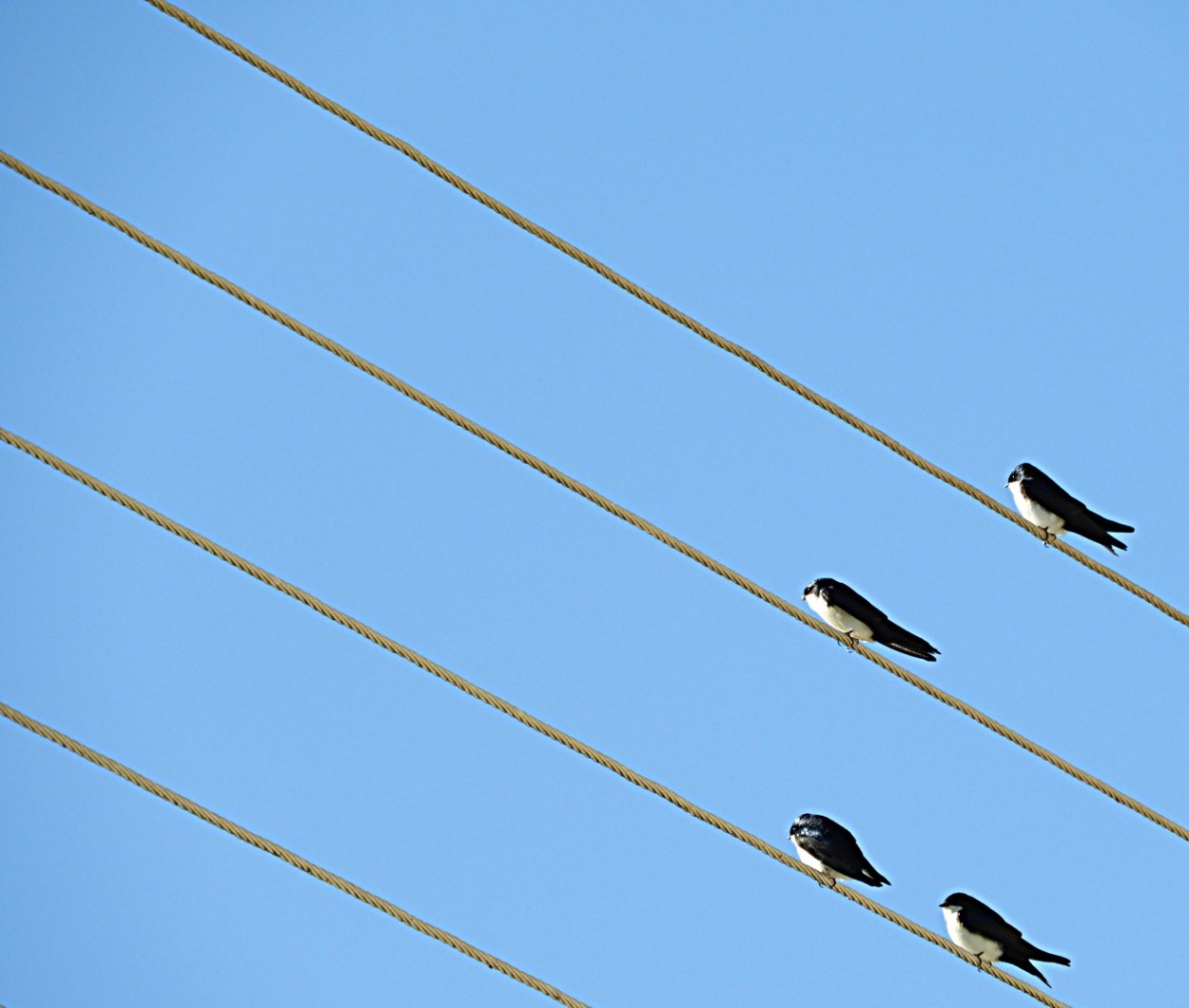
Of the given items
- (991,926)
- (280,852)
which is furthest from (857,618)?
(280,852)

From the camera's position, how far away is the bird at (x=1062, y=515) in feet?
36.4

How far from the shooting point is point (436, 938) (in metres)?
7.67

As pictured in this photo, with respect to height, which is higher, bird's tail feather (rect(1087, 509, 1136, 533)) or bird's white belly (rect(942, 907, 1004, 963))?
bird's tail feather (rect(1087, 509, 1136, 533))

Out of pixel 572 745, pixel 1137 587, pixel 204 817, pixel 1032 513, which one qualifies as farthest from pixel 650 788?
pixel 1032 513

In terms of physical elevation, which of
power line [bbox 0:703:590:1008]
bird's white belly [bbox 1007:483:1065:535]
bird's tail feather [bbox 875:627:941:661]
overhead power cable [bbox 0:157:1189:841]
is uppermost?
bird's white belly [bbox 1007:483:1065:535]

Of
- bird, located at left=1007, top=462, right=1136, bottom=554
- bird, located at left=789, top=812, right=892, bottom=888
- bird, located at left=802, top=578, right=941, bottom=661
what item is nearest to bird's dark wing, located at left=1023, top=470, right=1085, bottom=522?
bird, located at left=1007, top=462, right=1136, bottom=554

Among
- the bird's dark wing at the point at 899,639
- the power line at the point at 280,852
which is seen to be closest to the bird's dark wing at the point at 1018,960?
the bird's dark wing at the point at 899,639

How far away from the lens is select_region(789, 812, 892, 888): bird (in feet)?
37.3

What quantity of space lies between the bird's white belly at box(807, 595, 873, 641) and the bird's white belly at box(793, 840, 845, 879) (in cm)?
112

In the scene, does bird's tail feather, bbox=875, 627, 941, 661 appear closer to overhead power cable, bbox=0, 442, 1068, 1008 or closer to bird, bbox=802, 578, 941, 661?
bird, bbox=802, 578, 941, 661

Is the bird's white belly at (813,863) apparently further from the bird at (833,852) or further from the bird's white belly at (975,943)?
the bird's white belly at (975,943)

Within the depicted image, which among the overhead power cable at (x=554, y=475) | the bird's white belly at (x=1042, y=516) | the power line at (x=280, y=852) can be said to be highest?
the bird's white belly at (x=1042, y=516)

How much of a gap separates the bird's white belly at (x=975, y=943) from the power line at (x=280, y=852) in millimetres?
3932

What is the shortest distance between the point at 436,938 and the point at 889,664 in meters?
2.09
